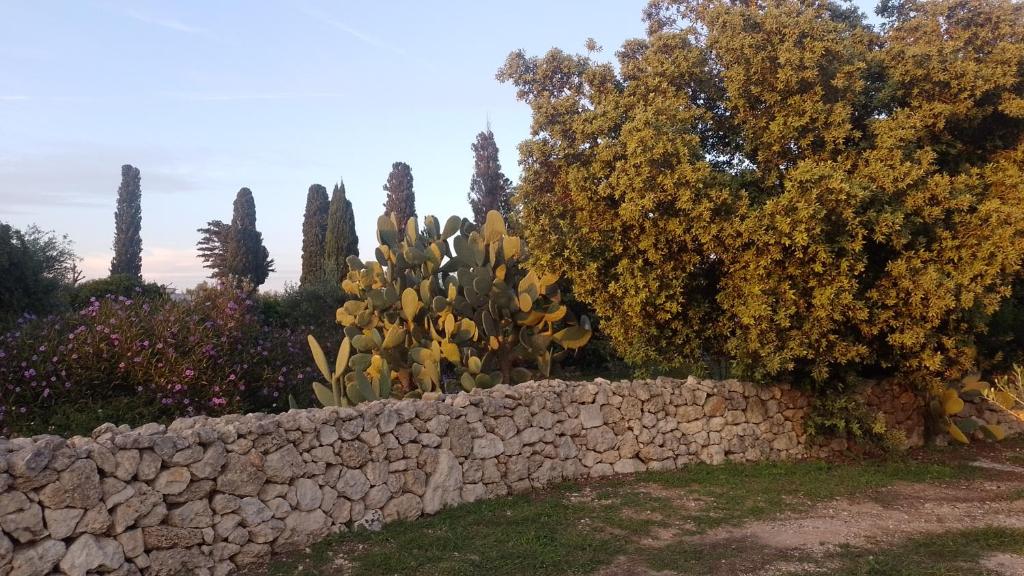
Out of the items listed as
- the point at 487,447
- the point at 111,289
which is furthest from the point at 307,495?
the point at 111,289

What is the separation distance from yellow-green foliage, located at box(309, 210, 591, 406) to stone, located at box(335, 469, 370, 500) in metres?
3.33

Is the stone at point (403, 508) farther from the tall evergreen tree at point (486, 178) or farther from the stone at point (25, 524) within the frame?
the tall evergreen tree at point (486, 178)

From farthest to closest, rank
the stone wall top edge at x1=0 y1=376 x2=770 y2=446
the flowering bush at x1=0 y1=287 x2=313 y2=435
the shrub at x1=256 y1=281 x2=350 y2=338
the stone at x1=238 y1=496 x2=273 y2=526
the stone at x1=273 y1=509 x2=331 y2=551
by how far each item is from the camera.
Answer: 1. the shrub at x1=256 y1=281 x2=350 y2=338
2. the flowering bush at x1=0 y1=287 x2=313 y2=435
3. the stone at x1=273 y1=509 x2=331 y2=551
4. the stone at x1=238 y1=496 x2=273 y2=526
5. the stone wall top edge at x1=0 y1=376 x2=770 y2=446

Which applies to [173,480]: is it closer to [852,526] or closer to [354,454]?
[354,454]

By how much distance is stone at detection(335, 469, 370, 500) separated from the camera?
23.4ft

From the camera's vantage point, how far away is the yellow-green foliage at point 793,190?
30.2ft

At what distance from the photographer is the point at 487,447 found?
27.8ft

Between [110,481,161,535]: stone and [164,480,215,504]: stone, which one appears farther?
[164,480,215,504]: stone

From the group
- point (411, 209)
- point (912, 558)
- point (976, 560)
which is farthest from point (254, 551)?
Answer: point (411, 209)

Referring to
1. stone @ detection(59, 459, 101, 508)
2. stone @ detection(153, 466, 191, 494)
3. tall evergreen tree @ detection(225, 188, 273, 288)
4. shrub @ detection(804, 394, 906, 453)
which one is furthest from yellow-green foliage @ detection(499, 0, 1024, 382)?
tall evergreen tree @ detection(225, 188, 273, 288)

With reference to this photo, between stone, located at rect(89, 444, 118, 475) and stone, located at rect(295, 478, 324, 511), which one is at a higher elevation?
stone, located at rect(89, 444, 118, 475)

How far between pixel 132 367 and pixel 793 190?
9065 millimetres

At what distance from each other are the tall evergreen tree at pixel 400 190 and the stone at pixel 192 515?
25410 millimetres

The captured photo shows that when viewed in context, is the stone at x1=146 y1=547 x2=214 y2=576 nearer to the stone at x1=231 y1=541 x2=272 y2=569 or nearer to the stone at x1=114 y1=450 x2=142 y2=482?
the stone at x1=231 y1=541 x2=272 y2=569
